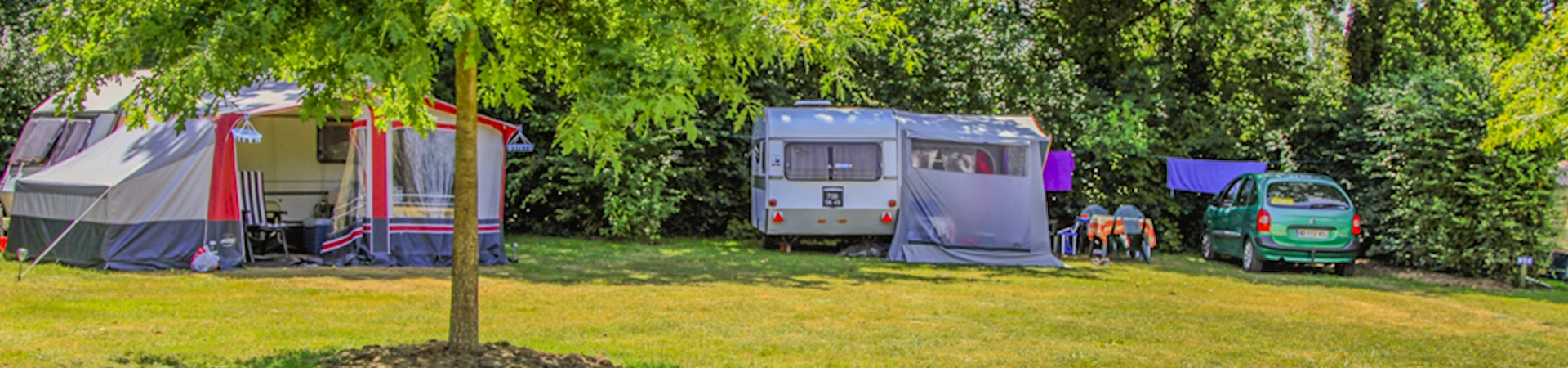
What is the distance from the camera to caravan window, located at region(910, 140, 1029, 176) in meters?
15.9

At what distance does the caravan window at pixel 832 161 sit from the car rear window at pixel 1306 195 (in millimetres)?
4750

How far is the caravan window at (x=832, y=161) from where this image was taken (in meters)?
16.0

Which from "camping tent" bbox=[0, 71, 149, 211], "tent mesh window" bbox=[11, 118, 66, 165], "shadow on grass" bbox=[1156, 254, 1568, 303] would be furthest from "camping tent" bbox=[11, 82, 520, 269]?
"shadow on grass" bbox=[1156, 254, 1568, 303]

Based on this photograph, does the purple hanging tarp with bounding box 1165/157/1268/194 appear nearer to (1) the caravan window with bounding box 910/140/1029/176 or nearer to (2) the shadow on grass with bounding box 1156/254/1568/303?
(2) the shadow on grass with bounding box 1156/254/1568/303

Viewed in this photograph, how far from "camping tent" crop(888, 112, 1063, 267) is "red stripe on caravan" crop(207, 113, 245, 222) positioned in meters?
7.41

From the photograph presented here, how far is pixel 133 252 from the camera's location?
11.9 metres

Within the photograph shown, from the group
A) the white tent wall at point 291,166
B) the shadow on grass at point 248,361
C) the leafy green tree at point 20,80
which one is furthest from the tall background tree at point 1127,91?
the shadow on grass at point 248,361

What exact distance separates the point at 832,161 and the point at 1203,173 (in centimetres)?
616

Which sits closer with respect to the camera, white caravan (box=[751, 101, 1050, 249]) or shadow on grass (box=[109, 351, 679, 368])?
shadow on grass (box=[109, 351, 679, 368])

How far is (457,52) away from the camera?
209 inches

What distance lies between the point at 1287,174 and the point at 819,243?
618cm

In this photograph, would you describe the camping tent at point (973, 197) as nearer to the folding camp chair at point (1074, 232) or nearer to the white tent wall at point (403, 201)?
the folding camp chair at point (1074, 232)

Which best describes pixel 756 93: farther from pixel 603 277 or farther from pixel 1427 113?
pixel 1427 113

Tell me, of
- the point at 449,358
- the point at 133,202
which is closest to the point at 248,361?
the point at 449,358
